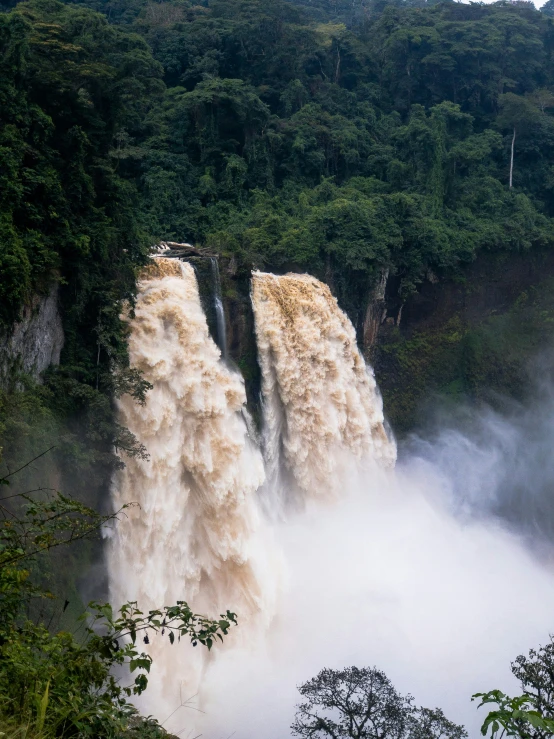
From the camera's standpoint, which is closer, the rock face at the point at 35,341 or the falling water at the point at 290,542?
the rock face at the point at 35,341

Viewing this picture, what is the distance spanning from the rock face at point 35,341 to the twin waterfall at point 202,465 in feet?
5.30

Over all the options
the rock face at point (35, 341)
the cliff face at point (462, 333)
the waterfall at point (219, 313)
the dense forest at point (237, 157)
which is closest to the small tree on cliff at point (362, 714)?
the dense forest at point (237, 157)

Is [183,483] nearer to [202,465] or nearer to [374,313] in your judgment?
[202,465]

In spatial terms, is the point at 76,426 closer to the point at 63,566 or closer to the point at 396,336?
the point at 63,566

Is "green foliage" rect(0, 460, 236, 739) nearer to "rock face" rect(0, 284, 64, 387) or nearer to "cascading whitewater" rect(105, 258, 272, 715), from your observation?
"rock face" rect(0, 284, 64, 387)

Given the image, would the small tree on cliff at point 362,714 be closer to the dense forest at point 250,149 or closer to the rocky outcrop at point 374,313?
the dense forest at point 250,149

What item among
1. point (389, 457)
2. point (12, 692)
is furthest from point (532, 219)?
point (12, 692)

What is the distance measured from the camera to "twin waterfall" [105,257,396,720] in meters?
15.1

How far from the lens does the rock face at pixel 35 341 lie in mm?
13164

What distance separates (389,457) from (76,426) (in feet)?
37.5

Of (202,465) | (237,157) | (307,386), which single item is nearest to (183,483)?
(202,465)

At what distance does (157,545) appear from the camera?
15.3m

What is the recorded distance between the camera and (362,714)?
12.0 m

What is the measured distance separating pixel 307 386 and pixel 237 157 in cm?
1054
